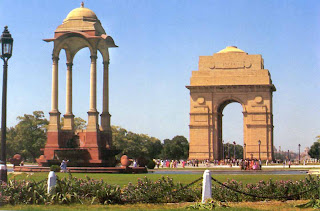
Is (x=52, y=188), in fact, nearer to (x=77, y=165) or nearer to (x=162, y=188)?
(x=162, y=188)

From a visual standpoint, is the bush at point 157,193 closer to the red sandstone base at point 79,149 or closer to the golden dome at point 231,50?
the red sandstone base at point 79,149

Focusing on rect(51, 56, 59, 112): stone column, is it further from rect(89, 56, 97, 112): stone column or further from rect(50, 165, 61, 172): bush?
rect(50, 165, 61, 172): bush

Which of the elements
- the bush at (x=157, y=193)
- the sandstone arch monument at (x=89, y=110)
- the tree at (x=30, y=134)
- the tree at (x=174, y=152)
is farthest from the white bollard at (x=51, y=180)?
the tree at (x=174, y=152)

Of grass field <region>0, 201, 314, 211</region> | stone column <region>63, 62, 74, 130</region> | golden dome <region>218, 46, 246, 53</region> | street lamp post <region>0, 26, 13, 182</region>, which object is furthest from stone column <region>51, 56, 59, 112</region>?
golden dome <region>218, 46, 246, 53</region>

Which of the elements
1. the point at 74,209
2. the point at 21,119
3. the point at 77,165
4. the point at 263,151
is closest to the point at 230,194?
the point at 74,209

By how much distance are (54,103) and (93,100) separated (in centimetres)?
373

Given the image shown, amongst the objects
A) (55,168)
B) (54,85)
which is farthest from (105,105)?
(55,168)

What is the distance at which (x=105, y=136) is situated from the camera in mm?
50188

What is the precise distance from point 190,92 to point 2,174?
84352 mm

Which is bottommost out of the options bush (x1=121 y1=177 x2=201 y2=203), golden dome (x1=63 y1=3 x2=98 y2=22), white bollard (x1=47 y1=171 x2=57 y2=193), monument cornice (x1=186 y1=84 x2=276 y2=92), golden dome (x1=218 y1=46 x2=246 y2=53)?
bush (x1=121 y1=177 x2=201 y2=203)

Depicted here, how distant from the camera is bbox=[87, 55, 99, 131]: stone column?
156 ft

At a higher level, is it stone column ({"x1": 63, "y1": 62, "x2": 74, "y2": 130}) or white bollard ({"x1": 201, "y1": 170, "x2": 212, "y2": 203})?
stone column ({"x1": 63, "y1": 62, "x2": 74, "y2": 130})

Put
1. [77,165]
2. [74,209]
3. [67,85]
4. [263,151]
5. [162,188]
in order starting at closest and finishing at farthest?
[74,209]
[162,188]
[77,165]
[67,85]
[263,151]

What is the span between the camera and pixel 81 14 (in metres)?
49.5
